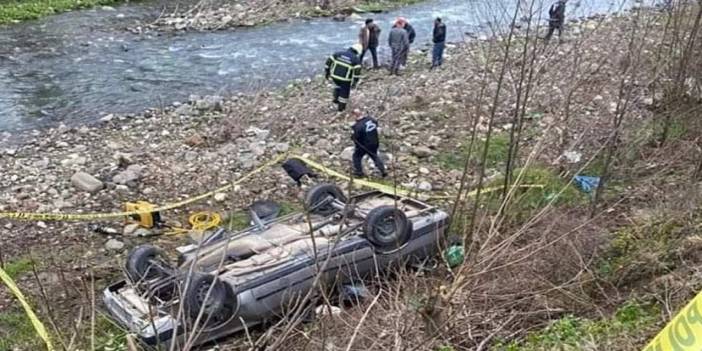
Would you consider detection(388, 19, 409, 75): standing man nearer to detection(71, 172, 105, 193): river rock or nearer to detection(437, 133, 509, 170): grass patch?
detection(437, 133, 509, 170): grass patch

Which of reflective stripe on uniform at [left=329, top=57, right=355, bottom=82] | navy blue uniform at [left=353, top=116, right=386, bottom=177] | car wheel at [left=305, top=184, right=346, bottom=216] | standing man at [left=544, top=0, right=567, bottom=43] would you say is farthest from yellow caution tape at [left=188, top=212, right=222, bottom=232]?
standing man at [left=544, top=0, right=567, bottom=43]

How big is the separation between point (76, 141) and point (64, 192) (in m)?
2.35

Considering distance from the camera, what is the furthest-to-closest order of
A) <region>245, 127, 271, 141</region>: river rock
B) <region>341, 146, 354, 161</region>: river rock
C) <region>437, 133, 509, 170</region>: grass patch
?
<region>245, 127, 271, 141</region>: river rock < <region>341, 146, 354, 161</region>: river rock < <region>437, 133, 509, 170</region>: grass patch

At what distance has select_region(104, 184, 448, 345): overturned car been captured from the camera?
239 inches

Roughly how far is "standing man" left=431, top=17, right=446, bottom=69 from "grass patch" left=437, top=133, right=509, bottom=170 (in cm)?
452

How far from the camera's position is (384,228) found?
682cm

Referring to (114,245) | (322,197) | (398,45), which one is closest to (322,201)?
(322,197)

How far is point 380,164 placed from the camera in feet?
32.9

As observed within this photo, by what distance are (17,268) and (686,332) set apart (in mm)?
6591

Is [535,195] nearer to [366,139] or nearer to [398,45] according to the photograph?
[366,139]

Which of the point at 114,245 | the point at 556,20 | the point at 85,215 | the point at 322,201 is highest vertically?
the point at 556,20

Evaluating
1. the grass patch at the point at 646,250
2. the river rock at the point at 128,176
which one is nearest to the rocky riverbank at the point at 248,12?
the river rock at the point at 128,176

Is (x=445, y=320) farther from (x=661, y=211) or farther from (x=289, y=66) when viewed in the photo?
(x=289, y=66)

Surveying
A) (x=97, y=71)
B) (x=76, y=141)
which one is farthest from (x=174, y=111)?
(x=97, y=71)
